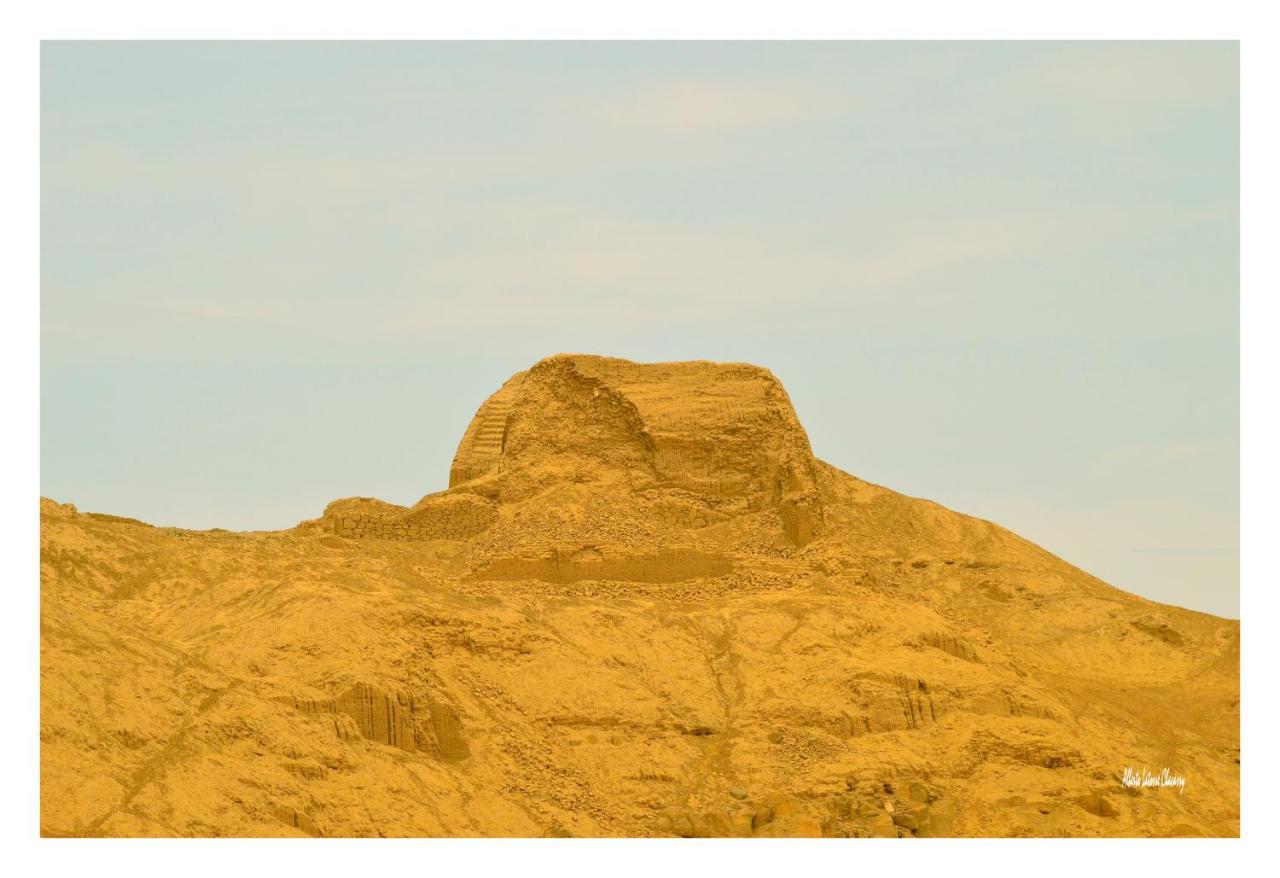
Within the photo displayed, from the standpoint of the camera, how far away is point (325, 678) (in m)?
42.8

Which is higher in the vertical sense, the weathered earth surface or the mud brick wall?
the mud brick wall

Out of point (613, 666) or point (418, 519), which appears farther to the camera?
point (418, 519)

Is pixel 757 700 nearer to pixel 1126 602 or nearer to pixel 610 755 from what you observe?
pixel 610 755

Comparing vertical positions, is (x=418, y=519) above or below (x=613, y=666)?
above

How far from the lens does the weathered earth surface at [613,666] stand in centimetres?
4012

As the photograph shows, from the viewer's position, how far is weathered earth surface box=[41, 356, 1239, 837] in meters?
40.1

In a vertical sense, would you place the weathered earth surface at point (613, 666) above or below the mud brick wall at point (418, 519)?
below

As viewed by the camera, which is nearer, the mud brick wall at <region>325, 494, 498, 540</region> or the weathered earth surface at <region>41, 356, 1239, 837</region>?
the weathered earth surface at <region>41, 356, 1239, 837</region>

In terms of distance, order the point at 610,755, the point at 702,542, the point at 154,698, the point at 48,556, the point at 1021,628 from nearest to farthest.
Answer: the point at 154,698 < the point at 610,755 < the point at 48,556 < the point at 702,542 < the point at 1021,628

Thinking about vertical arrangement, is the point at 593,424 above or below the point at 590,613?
above

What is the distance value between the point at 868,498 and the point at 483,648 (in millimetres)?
18821

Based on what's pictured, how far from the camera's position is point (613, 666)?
46281 mm

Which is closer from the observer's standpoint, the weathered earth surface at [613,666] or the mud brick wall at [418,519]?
the weathered earth surface at [613,666]

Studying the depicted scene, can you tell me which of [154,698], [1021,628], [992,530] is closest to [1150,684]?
[1021,628]
